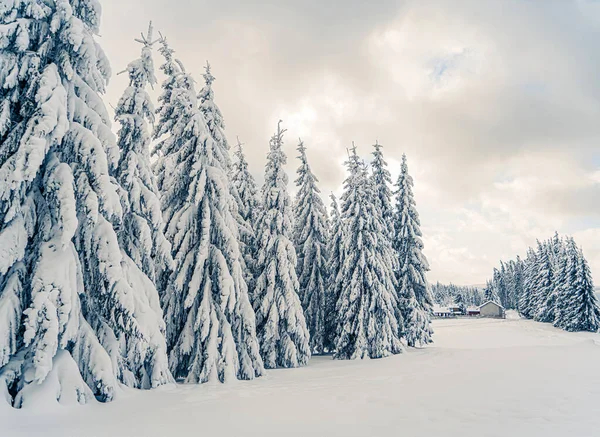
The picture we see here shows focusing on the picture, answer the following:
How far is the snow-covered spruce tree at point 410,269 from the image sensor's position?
2917cm

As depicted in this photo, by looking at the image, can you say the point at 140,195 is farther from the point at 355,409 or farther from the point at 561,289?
the point at 561,289

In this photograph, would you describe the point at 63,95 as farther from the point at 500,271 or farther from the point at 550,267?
the point at 500,271

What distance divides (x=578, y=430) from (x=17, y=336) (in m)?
13.3

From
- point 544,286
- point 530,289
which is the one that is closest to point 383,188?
point 544,286

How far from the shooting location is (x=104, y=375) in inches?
365

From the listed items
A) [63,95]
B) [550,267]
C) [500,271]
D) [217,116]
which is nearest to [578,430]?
[63,95]

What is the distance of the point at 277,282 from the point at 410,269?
13425 mm

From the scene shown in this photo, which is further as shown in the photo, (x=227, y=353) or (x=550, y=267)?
(x=550, y=267)

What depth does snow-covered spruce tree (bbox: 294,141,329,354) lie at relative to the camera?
1069 inches

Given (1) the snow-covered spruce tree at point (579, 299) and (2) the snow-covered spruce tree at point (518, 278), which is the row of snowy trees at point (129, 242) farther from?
(2) the snow-covered spruce tree at point (518, 278)

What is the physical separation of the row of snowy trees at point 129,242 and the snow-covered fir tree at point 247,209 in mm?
138

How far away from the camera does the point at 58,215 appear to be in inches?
351

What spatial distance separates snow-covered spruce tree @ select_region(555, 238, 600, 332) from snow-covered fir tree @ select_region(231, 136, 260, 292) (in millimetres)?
50768

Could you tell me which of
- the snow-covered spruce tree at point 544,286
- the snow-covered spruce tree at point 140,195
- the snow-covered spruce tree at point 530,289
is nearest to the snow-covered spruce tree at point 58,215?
the snow-covered spruce tree at point 140,195
